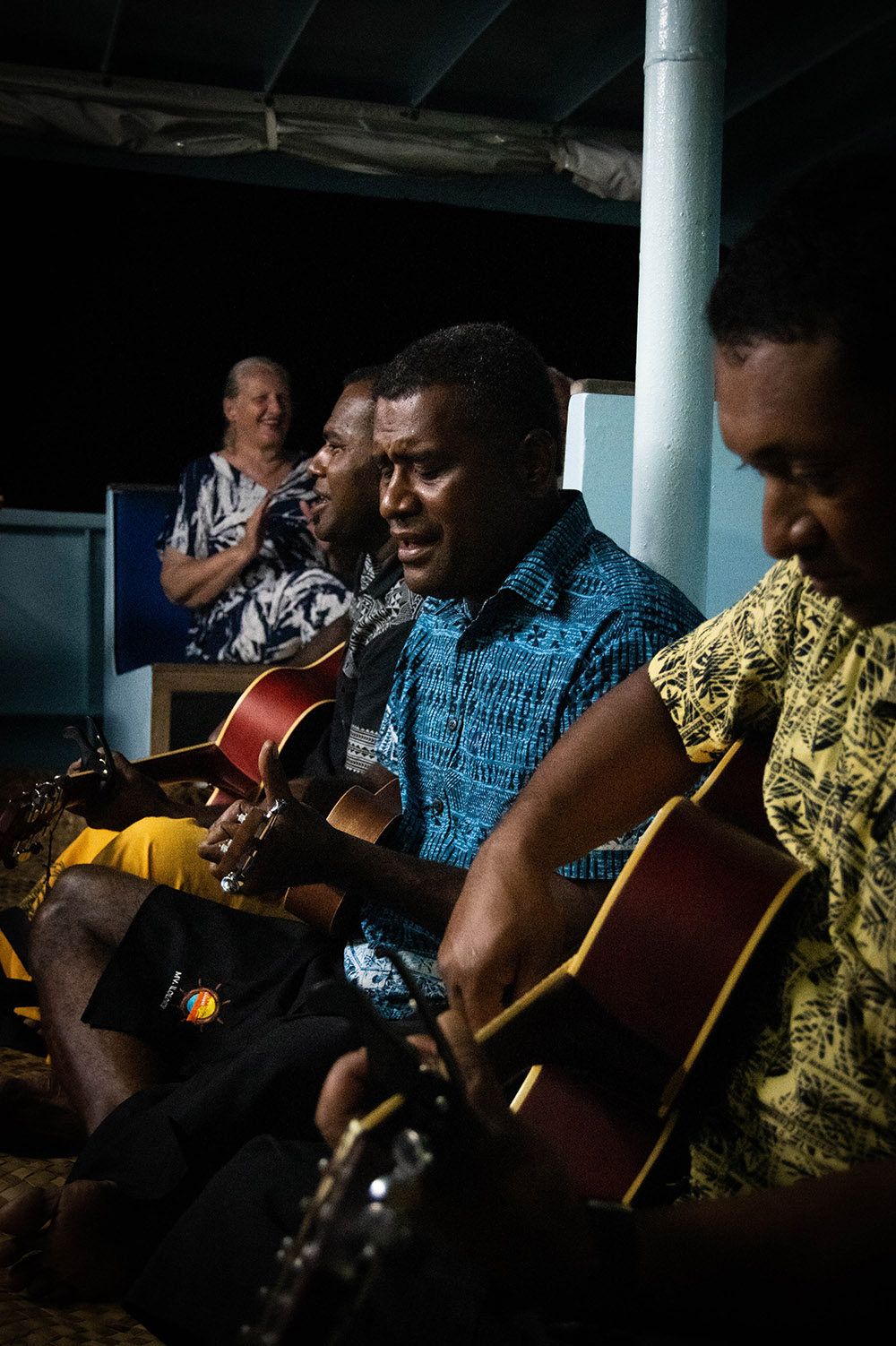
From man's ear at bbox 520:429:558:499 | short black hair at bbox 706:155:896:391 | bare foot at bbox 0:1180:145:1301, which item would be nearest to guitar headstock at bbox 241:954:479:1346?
short black hair at bbox 706:155:896:391

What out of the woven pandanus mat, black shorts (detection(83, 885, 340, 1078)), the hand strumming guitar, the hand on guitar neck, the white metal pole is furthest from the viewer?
the white metal pole

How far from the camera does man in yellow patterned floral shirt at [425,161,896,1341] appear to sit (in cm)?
82

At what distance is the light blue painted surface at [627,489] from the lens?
2.83 metres

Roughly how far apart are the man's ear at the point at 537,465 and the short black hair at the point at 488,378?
0.06 feet

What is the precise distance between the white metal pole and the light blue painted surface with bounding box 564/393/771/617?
0.41 feet

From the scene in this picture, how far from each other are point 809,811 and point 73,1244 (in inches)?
40.0

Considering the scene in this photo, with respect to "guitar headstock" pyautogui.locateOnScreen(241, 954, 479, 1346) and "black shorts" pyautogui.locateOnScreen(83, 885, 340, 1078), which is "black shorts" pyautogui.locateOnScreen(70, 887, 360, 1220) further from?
"guitar headstock" pyautogui.locateOnScreen(241, 954, 479, 1346)

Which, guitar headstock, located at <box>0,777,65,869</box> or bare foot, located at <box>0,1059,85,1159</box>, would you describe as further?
guitar headstock, located at <box>0,777,65,869</box>

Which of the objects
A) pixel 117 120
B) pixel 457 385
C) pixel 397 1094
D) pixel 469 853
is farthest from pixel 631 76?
pixel 397 1094

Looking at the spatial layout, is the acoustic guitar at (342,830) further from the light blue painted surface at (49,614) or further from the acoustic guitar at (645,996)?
the light blue painted surface at (49,614)

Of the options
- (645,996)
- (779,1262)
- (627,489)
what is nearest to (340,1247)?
(779,1262)

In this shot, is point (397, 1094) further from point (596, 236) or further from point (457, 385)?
point (596, 236)

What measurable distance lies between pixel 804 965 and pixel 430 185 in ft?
17.9

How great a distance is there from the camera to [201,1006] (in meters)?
1.90
